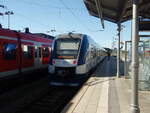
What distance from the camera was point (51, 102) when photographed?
9008 mm

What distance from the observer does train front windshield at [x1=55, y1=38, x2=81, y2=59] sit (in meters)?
11.5

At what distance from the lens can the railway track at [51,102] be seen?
785 cm

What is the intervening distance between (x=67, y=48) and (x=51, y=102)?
146 inches

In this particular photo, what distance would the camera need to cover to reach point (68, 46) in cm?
1178

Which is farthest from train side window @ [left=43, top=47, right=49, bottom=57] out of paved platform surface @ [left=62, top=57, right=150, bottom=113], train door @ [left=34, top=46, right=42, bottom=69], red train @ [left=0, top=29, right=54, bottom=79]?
paved platform surface @ [left=62, top=57, right=150, bottom=113]

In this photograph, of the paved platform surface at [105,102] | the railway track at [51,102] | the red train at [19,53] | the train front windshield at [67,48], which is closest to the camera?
the paved platform surface at [105,102]

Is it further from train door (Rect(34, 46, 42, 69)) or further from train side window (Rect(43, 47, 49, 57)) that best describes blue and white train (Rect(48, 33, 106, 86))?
train side window (Rect(43, 47, 49, 57))

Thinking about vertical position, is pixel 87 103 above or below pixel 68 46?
below

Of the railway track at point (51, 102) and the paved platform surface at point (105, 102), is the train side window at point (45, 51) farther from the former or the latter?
the paved platform surface at point (105, 102)

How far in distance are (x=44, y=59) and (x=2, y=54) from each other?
20.6 ft

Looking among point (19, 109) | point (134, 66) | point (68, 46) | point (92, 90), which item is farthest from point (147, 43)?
point (19, 109)

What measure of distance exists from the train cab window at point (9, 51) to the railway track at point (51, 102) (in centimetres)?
272

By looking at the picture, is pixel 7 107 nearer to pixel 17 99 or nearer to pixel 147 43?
pixel 17 99

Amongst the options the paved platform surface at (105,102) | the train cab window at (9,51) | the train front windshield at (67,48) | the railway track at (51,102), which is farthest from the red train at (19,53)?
the paved platform surface at (105,102)
